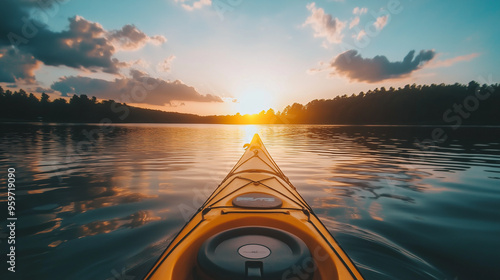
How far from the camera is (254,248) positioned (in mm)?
1540

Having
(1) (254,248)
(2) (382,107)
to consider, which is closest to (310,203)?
(1) (254,248)

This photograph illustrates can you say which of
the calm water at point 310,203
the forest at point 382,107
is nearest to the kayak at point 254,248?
the calm water at point 310,203

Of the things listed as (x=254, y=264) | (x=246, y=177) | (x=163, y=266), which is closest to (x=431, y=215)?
(x=246, y=177)

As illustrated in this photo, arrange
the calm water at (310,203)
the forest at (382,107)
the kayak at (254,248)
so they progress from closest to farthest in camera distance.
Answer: the kayak at (254,248) → the calm water at (310,203) → the forest at (382,107)

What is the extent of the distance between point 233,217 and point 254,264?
83 centimetres

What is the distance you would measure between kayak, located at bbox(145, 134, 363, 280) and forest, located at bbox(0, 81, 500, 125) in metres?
80.6

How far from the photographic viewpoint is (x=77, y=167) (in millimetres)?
7535

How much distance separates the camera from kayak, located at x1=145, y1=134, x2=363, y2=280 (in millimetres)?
1340

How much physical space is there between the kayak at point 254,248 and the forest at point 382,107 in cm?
8063

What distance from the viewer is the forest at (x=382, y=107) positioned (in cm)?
6606

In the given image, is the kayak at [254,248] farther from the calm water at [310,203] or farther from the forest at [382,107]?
the forest at [382,107]

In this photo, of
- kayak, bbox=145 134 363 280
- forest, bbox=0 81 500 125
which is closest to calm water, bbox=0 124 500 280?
kayak, bbox=145 134 363 280

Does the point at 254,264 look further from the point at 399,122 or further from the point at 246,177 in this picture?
the point at 399,122

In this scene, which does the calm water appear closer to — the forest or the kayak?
the kayak
